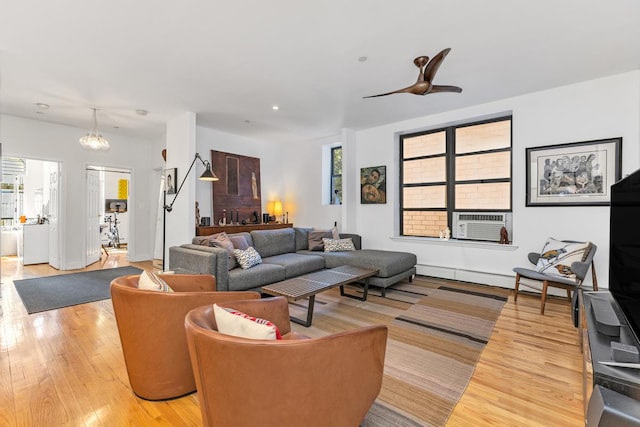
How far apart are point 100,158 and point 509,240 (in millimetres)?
7499

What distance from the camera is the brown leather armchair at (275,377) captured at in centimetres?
108

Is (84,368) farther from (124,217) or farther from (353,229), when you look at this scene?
(124,217)

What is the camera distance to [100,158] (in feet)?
19.2

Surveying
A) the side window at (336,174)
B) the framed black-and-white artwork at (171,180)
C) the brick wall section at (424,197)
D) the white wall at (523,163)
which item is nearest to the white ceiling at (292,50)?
the white wall at (523,163)

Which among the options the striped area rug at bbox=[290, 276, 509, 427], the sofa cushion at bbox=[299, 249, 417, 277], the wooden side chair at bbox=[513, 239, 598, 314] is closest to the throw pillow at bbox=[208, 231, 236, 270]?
the striped area rug at bbox=[290, 276, 509, 427]

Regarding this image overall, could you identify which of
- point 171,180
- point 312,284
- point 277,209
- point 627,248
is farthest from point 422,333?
point 277,209

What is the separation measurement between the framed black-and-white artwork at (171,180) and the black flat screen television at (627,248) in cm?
515

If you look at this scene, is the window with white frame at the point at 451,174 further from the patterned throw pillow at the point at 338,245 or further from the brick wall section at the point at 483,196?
the patterned throw pillow at the point at 338,245

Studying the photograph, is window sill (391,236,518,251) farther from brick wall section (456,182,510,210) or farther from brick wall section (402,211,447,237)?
brick wall section (456,182,510,210)

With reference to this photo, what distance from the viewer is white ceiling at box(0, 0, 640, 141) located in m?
2.28

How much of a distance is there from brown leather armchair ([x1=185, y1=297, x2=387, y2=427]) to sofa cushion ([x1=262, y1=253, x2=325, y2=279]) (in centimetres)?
276

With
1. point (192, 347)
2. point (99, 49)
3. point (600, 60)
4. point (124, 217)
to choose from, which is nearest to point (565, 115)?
point (600, 60)

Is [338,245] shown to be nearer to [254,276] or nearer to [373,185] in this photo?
[373,185]

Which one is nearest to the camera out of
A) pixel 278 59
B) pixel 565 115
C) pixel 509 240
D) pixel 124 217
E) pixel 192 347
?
pixel 192 347
